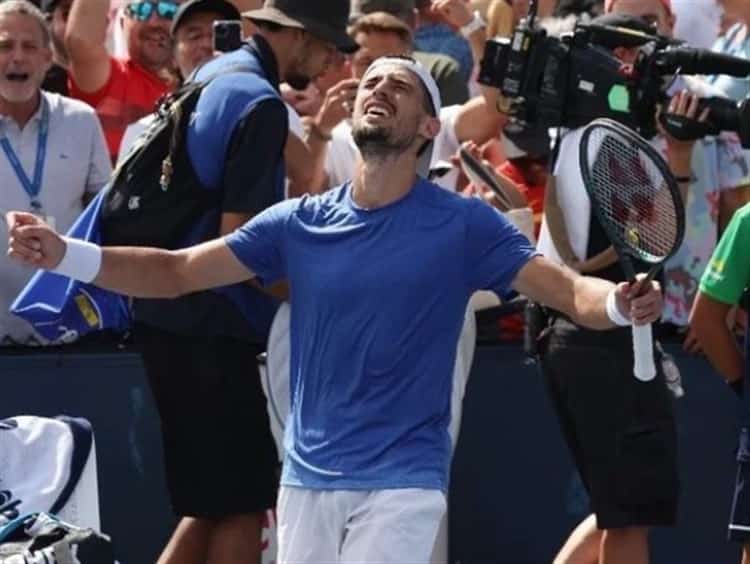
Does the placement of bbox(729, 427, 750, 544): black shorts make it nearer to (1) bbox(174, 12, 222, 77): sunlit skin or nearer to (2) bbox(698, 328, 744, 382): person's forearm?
(2) bbox(698, 328, 744, 382): person's forearm

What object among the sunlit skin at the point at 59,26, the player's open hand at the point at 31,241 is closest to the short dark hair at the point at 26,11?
the sunlit skin at the point at 59,26

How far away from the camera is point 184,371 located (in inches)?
292

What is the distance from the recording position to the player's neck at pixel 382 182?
247 inches

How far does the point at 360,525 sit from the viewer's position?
19.9 feet

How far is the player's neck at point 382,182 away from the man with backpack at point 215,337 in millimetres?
947

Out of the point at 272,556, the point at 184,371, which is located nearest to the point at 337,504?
the point at 184,371

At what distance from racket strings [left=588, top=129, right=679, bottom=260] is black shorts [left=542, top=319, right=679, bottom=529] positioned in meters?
1.23

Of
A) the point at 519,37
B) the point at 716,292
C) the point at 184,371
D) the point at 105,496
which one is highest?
the point at 519,37

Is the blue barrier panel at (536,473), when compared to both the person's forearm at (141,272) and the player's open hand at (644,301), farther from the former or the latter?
the player's open hand at (644,301)

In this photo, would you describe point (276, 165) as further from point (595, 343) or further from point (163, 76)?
point (163, 76)

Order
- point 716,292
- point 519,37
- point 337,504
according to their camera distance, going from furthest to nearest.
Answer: point 519,37
point 716,292
point 337,504

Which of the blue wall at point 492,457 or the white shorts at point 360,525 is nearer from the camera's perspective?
the white shorts at point 360,525

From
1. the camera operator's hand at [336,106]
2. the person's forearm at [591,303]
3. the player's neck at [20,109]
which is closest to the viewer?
the person's forearm at [591,303]

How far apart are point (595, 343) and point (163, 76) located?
2.70m
